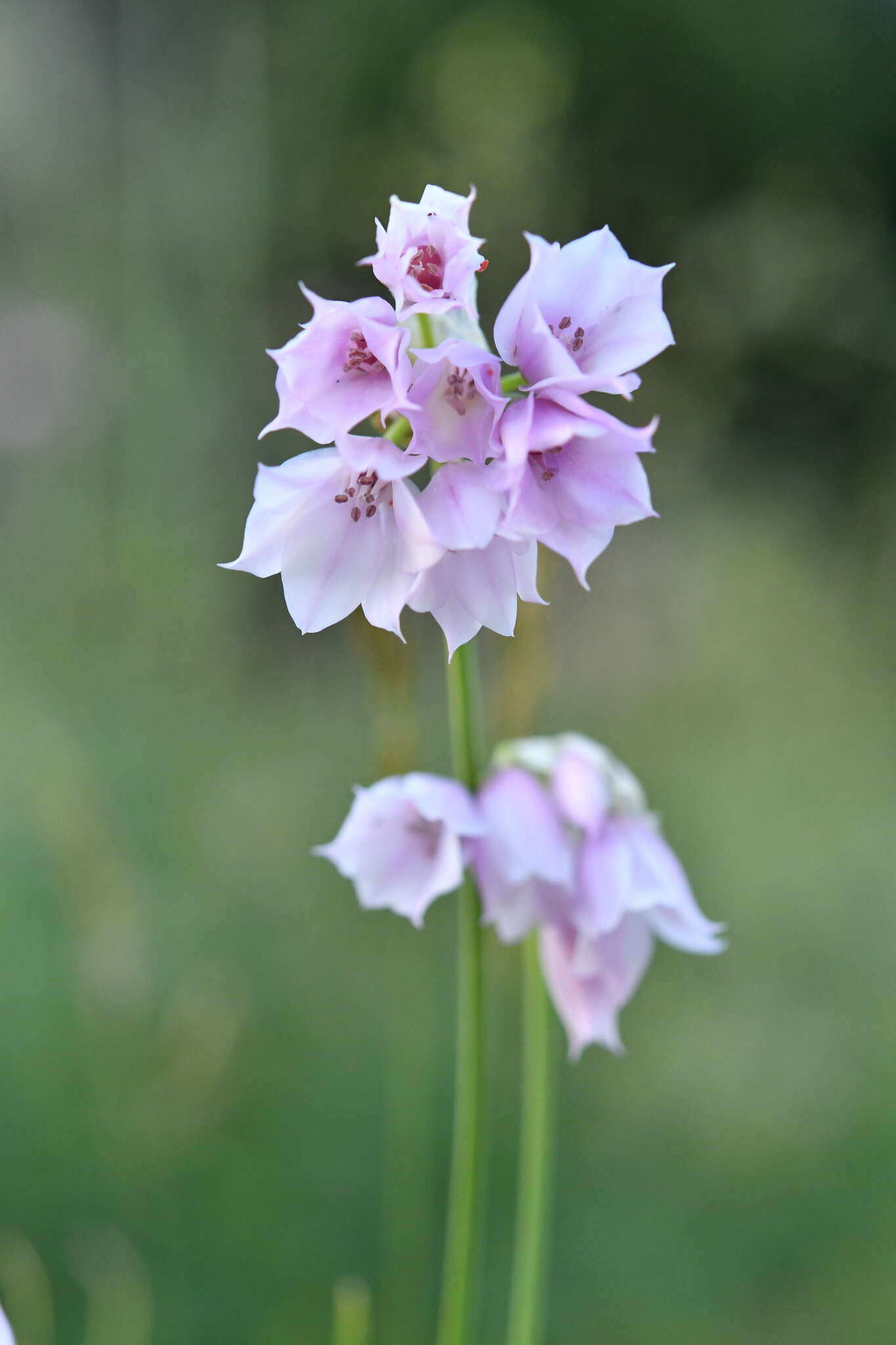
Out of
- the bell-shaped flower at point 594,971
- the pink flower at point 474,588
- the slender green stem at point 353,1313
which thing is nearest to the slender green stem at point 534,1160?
the bell-shaped flower at point 594,971

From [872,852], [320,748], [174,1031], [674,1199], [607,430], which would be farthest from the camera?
[320,748]

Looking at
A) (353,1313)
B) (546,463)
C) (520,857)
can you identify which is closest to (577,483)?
(546,463)

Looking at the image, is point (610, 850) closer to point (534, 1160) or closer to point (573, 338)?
point (534, 1160)

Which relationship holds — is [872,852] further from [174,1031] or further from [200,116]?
[200,116]

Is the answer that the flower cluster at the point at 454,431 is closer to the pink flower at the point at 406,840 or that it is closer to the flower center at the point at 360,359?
the flower center at the point at 360,359

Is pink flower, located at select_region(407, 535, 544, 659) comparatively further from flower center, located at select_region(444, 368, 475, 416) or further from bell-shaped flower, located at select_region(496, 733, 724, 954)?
bell-shaped flower, located at select_region(496, 733, 724, 954)

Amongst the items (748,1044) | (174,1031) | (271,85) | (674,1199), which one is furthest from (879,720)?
(271,85)

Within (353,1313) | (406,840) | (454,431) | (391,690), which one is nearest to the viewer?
(454,431)
